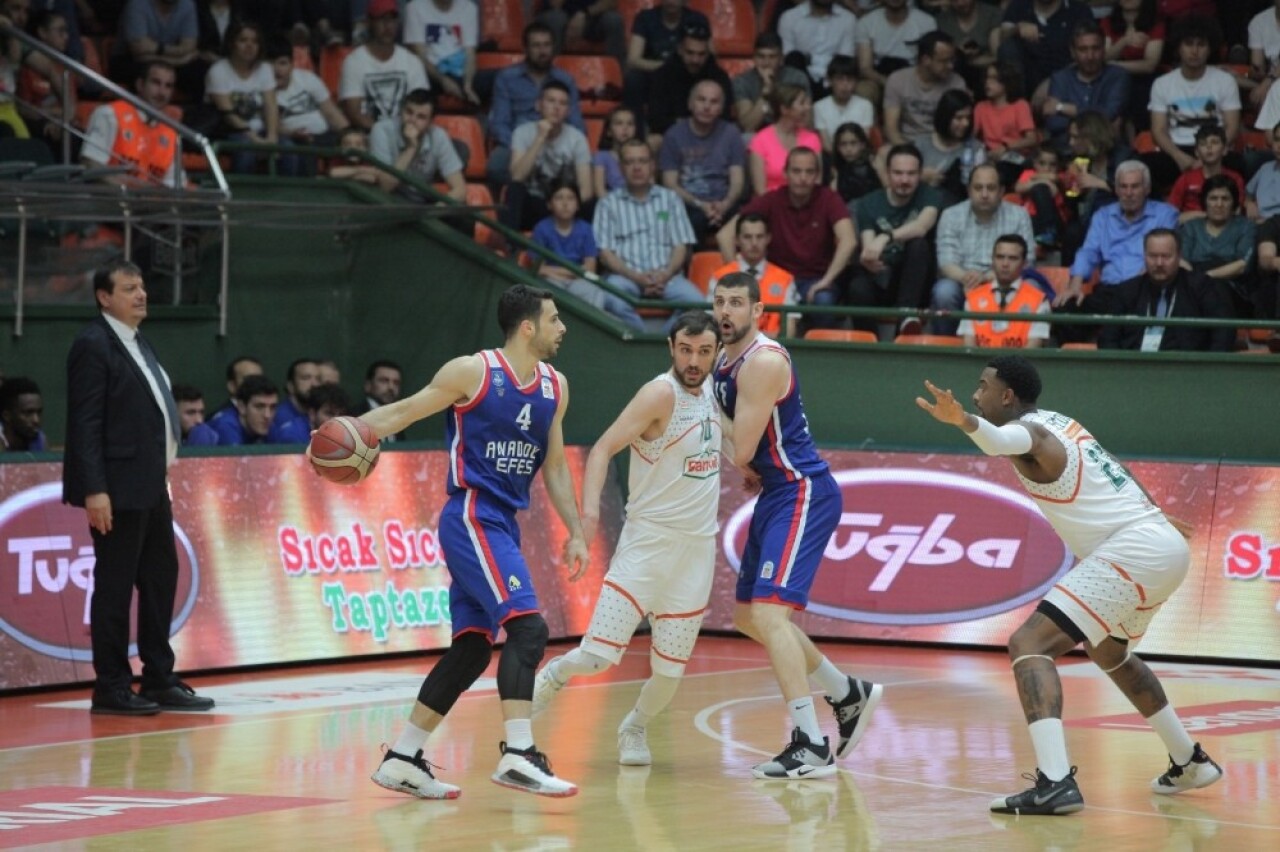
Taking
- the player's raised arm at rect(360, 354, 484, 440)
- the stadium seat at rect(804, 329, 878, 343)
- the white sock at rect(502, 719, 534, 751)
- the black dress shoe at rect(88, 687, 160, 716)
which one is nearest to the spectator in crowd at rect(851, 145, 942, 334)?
the stadium seat at rect(804, 329, 878, 343)

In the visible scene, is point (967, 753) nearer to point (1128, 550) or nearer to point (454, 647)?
point (1128, 550)

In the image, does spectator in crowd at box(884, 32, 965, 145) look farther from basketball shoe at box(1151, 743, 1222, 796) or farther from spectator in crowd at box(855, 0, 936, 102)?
basketball shoe at box(1151, 743, 1222, 796)

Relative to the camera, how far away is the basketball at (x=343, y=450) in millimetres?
8453

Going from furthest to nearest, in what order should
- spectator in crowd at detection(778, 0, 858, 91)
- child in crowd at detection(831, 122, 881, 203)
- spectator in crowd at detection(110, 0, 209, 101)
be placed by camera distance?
spectator in crowd at detection(778, 0, 858, 91) < spectator in crowd at detection(110, 0, 209, 101) < child in crowd at detection(831, 122, 881, 203)

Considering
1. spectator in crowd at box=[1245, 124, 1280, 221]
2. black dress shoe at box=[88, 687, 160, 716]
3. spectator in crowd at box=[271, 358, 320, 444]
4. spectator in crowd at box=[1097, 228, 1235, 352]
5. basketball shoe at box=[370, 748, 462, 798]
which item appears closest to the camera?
basketball shoe at box=[370, 748, 462, 798]

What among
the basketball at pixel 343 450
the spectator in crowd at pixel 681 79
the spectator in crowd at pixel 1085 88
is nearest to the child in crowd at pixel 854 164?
the spectator in crowd at pixel 681 79

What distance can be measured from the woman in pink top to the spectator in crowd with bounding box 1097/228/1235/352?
3.37m

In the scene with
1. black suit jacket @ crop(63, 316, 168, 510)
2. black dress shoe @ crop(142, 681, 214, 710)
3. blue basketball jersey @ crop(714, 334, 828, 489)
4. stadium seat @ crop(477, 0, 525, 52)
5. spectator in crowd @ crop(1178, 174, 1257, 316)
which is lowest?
black dress shoe @ crop(142, 681, 214, 710)

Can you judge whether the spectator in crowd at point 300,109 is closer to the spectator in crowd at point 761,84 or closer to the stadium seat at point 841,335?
the spectator in crowd at point 761,84

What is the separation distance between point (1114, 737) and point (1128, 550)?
7.59 feet

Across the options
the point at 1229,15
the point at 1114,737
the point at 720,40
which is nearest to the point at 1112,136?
the point at 1229,15

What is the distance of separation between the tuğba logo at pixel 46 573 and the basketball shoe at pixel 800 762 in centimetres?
527

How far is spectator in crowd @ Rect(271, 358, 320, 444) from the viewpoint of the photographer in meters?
15.0

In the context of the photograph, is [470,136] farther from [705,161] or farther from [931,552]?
[931,552]
